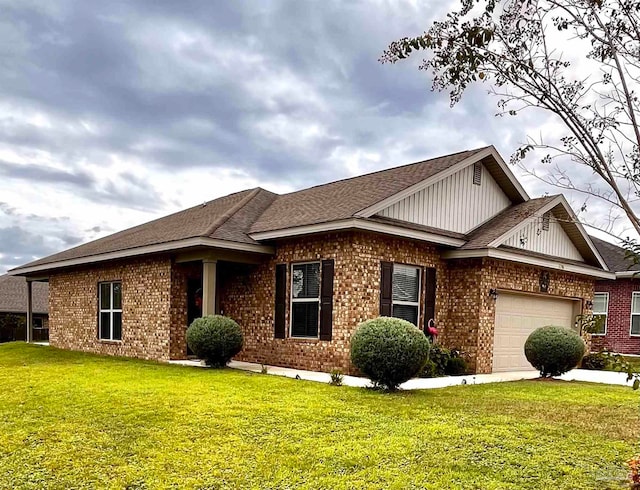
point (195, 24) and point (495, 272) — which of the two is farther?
point (495, 272)

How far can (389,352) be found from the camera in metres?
8.84

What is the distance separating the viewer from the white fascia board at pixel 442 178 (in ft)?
36.7

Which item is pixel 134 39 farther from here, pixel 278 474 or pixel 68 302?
pixel 68 302

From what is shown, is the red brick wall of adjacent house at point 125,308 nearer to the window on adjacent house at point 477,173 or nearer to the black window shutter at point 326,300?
the black window shutter at point 326,300

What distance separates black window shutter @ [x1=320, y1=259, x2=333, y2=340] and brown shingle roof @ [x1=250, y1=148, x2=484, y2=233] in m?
1.03

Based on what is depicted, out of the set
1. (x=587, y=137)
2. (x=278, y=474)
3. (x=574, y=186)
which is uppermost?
(x=587, y=137)

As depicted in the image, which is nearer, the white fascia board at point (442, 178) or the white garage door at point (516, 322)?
the white fascia board at point (442, 178)

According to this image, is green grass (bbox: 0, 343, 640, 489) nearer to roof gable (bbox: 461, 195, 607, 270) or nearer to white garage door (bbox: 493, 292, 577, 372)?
white garage door (bbox: 493, 292, 577, 372)

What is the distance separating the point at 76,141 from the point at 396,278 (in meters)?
9.62

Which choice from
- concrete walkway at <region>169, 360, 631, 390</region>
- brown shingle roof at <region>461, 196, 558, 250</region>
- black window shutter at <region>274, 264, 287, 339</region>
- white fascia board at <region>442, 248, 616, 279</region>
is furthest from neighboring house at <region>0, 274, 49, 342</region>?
brown shingle roof at <region>461, 196, 558, 250</region>

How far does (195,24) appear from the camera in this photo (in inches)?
410

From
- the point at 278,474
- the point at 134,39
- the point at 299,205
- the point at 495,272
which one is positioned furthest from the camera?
the point at 299,205

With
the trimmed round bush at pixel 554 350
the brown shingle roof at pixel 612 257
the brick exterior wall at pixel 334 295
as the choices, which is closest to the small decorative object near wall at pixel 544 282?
Answer: the brick exterior wall at pixel 334 295

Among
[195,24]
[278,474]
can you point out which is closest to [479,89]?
[278,474]
